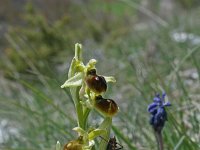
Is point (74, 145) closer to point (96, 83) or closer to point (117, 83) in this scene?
point (96, 83)

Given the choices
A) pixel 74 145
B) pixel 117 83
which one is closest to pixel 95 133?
pixel 74 145

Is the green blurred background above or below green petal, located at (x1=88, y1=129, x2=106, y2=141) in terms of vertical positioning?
above

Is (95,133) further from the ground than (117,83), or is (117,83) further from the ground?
(117,83)

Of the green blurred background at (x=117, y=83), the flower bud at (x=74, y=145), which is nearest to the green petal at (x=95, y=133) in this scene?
the flower bud at (x=74, y=145)

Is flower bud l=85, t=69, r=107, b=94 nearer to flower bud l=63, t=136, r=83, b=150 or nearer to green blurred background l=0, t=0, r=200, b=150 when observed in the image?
flower bud l=63, t=136, r=83, b=150

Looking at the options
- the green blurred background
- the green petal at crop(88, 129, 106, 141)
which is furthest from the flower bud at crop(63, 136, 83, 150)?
the green blurred background

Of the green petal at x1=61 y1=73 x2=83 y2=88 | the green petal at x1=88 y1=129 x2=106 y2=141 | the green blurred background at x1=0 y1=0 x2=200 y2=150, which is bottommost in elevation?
the green petal at x1=88 y1=129 x2=106 y2=141

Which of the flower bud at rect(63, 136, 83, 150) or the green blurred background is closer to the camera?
the flower bud at rect(63, 136, 83, 150)

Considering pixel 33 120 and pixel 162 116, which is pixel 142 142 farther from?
pixel 33 120
